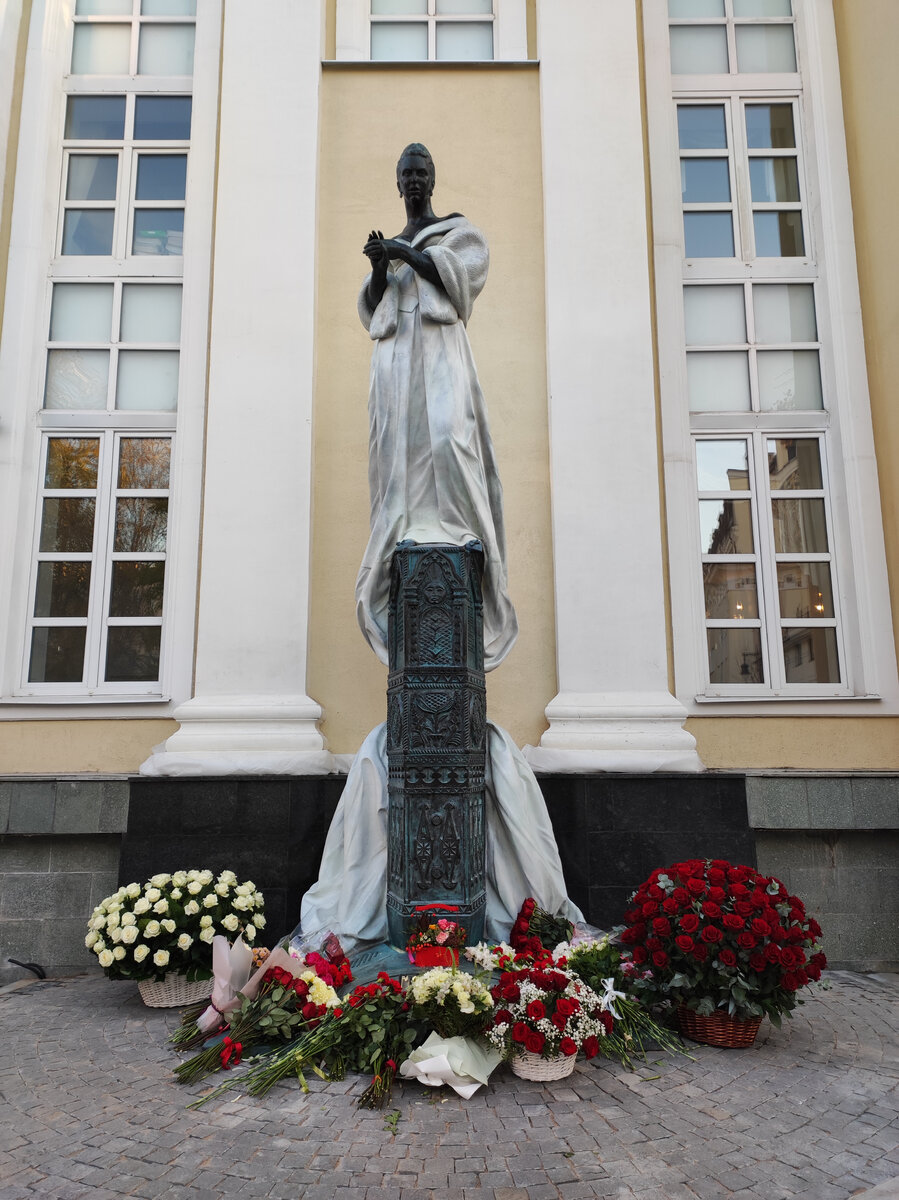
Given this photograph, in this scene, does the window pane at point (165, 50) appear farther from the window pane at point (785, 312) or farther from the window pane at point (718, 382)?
the window pane at point (785, 312)

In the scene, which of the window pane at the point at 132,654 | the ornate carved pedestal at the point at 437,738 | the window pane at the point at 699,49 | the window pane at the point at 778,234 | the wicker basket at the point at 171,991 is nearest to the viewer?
the ornate carved pedestal at the point at 437,738

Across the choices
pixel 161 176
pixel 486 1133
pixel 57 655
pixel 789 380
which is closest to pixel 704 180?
pixel 789 380

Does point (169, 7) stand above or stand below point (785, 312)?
above

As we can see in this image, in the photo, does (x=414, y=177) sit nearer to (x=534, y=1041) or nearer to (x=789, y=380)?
(x=789, y=380)

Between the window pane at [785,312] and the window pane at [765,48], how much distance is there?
206 centimetres

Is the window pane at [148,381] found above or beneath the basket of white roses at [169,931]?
above

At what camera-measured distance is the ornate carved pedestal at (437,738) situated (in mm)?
4594

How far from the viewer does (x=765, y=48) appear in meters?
7.93

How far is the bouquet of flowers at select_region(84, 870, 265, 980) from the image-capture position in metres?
4.79

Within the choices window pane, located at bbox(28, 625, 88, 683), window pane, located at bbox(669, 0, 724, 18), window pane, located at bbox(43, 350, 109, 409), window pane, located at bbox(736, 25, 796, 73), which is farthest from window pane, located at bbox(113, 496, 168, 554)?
window pane, located at bbox(736, 25, 796, 73)

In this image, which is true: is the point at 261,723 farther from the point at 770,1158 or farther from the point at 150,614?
the point at 770,1158

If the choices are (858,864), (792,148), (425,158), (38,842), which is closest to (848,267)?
(792,148)

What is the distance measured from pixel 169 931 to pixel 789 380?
20.7ft

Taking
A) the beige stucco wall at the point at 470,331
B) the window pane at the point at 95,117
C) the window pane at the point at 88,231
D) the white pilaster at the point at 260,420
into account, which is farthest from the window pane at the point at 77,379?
the window pane at the point at 95,117
